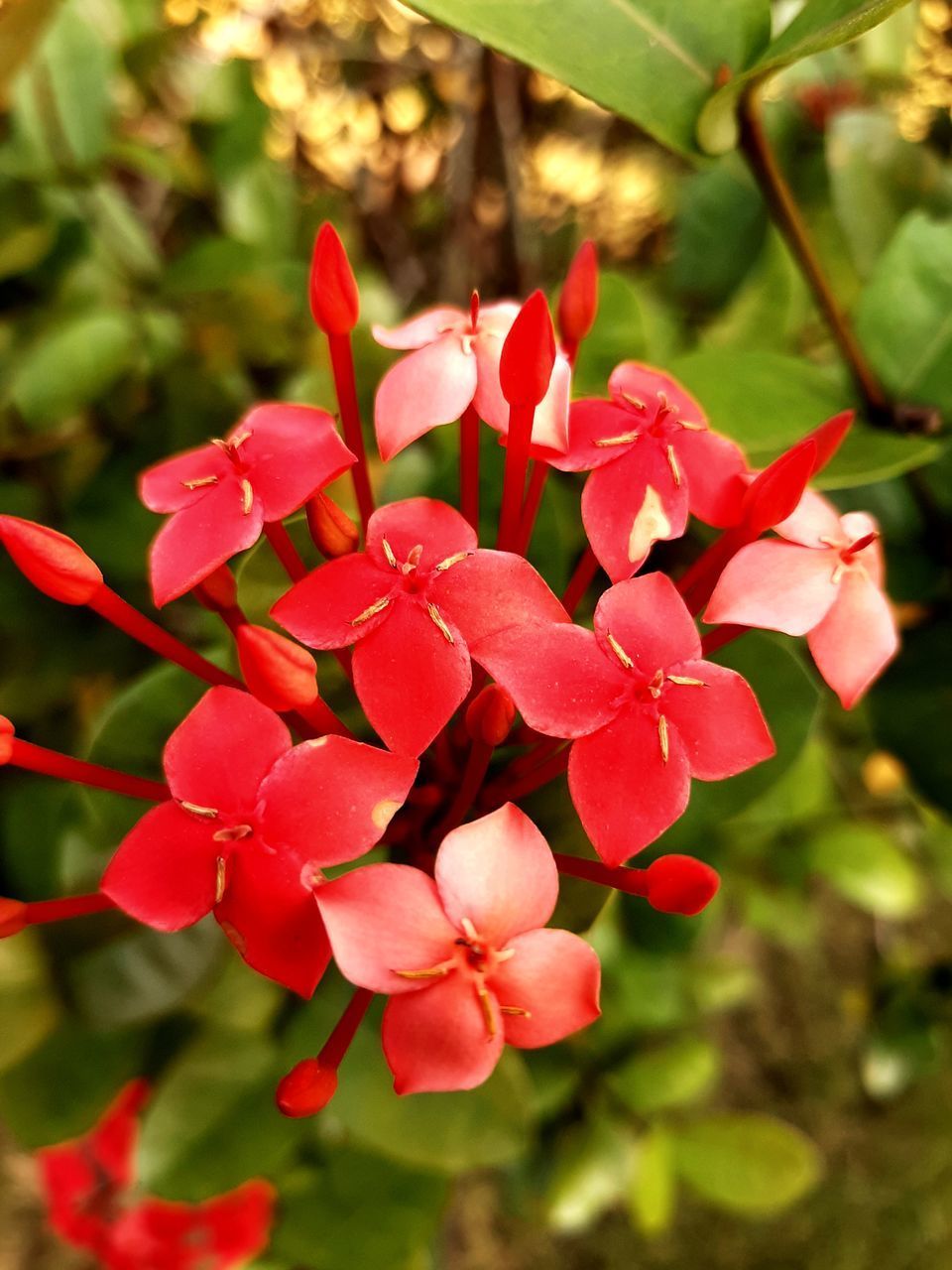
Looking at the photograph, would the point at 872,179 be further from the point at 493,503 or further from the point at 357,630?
the point at 357,630

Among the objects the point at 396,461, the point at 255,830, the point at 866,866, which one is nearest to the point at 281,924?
the point at 255,830

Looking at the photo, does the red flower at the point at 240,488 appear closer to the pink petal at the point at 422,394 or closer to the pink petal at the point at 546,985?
the pink petal at the point at 422,394

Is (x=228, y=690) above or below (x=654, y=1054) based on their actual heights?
above

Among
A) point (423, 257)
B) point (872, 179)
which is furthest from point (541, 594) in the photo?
point (423, 257)

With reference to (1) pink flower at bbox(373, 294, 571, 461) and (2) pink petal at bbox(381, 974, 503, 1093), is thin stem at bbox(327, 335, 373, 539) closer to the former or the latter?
(1) pink flower at bbox(373, 294, 571, 461)

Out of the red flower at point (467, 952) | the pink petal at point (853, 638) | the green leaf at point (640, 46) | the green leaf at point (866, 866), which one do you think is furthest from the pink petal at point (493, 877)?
the green leaf at point (866, 866)

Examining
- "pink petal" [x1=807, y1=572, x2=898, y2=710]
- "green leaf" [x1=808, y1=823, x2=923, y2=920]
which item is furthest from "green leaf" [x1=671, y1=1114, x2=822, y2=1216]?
"pink petal" [x1=807, y1=572, x2=898, y2=710]
